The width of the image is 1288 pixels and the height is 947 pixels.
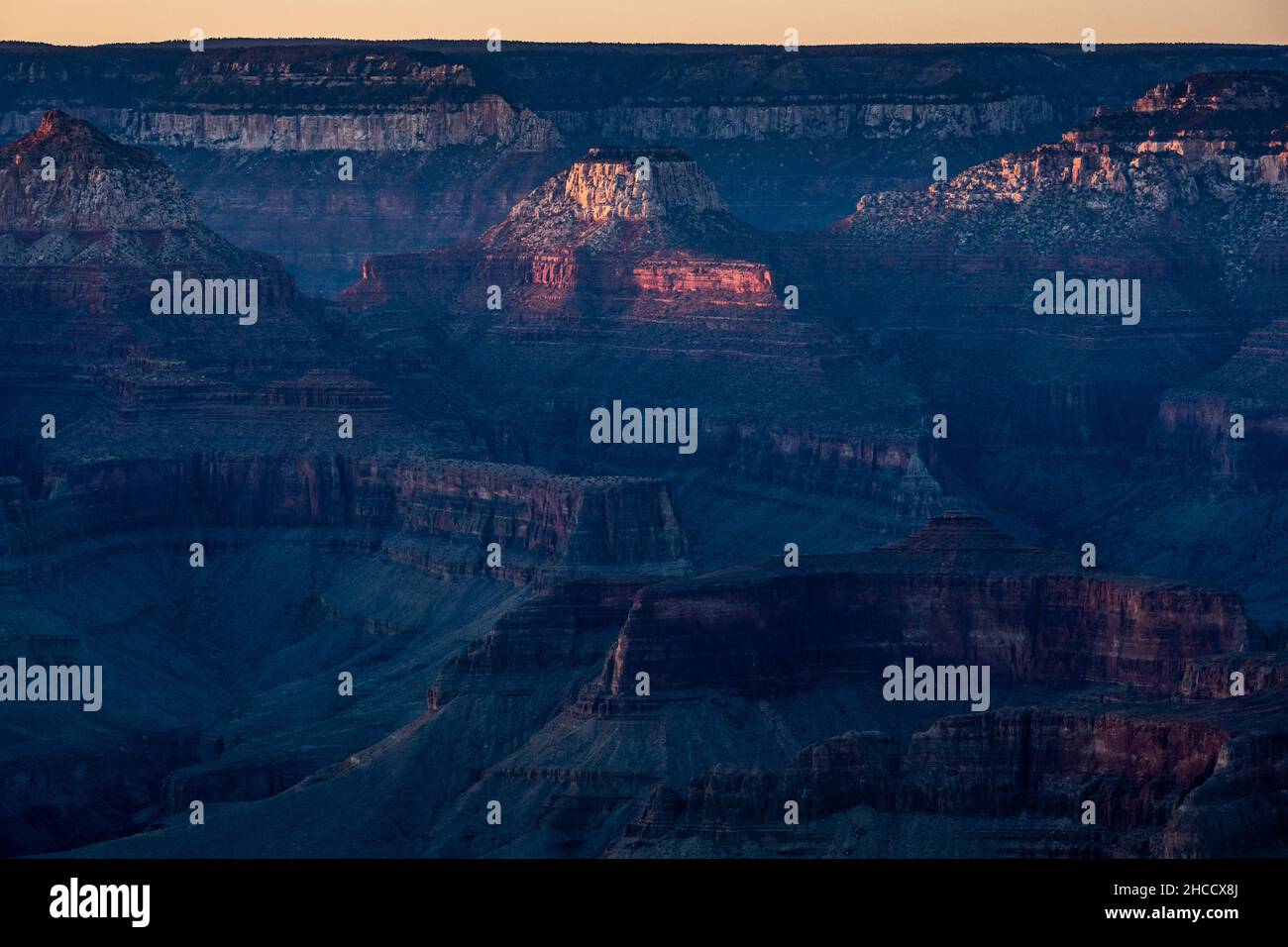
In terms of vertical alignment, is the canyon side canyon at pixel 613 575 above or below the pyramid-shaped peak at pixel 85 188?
below

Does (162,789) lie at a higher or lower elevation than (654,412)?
lower

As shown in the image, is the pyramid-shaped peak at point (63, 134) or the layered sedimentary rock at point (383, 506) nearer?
the layered sedimentary rock at point (383, 506)

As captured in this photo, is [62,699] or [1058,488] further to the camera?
[1058,488]

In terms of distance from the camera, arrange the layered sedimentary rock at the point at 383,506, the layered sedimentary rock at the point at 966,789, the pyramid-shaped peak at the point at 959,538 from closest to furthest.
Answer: the layered sedimentary rock at the point at 966,789 → the pyramid-shaped peak at the point at 959,538 → the layered sedimentary rock at the point at 383,506

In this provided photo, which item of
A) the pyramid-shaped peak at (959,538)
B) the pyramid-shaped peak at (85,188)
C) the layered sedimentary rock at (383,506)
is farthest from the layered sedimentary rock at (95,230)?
the pyramid-shaped peak at (959,538)

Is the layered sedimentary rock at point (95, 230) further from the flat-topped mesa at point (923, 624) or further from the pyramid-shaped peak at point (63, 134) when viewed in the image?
the flat-topped mesa at point (923, 624)
